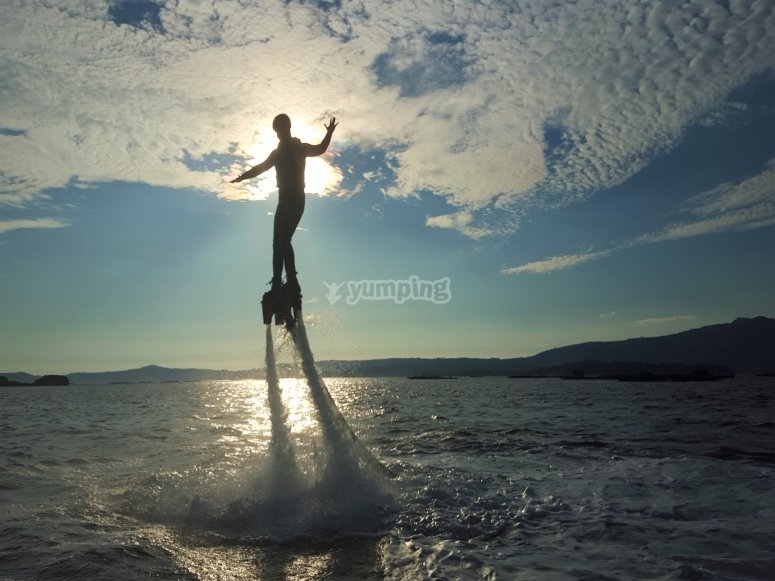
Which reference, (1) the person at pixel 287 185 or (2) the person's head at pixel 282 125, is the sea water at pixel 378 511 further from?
(2) the person's head at pixel 282 125

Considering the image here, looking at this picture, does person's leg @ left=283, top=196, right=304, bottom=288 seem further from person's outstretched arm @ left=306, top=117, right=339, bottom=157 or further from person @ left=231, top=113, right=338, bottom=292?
person's outstretched arm @ left=306, top=117, right=339, bottom=157

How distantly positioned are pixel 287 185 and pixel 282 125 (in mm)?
1215

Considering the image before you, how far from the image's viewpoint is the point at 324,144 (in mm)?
9789

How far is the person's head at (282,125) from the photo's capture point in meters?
9.76

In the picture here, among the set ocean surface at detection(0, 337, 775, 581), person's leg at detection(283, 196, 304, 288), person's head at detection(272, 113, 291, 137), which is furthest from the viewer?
person's head at detection(272, 113, 291, 137)

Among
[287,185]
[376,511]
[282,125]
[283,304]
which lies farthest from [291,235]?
[376,511]

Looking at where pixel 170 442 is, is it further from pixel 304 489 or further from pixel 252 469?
pixel 304 489

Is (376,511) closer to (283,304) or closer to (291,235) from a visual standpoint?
(283,304)

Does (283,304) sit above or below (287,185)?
below

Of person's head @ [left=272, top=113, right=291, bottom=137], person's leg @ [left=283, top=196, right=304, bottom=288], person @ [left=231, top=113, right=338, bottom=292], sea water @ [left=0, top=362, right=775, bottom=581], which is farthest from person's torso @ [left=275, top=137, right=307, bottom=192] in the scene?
sea water @ [left=0, top=362, right=775, bottom=581]

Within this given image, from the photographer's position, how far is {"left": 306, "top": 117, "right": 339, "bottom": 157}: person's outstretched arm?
971 cm

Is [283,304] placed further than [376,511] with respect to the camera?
Yes

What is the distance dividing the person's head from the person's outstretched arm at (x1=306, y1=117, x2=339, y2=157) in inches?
21.5

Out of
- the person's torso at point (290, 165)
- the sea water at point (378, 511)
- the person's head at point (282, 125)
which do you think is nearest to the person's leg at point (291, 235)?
the person's torso at point (290, 165)
